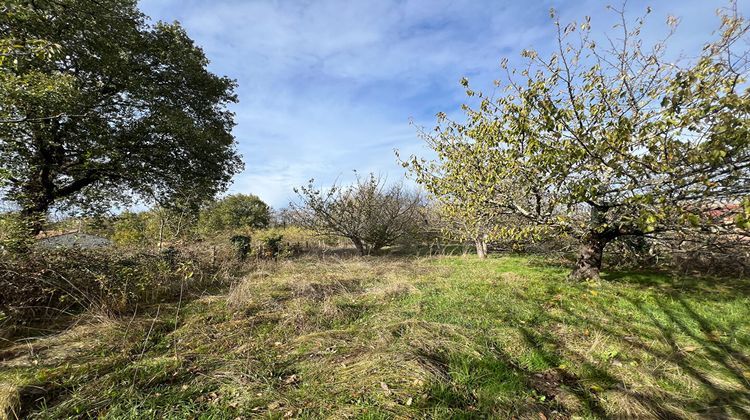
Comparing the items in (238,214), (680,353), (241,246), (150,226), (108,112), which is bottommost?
(680,353)

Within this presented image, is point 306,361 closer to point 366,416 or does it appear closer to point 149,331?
point 366,416

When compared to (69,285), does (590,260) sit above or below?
above

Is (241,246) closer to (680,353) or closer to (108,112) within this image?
(108,112)

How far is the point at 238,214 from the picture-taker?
20.9 m

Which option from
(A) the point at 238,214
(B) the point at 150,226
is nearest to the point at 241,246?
(B) the point at 150,226

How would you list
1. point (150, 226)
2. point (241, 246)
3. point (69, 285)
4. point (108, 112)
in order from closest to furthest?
point (69, 285)
point (108, 112)
point (241, 246)
point (150, 226)

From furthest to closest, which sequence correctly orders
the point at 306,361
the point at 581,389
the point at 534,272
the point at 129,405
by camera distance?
1. the point at 534,272
2. the point at 306,361
3. the point at 581,389
4. the point at 129,405

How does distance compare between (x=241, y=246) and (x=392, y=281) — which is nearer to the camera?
(x=392, y=281)

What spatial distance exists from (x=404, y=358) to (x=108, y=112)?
10358mm

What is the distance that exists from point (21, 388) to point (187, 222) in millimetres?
7728

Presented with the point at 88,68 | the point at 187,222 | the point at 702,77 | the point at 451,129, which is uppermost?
the point at 88,68

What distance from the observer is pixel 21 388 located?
8.87ft

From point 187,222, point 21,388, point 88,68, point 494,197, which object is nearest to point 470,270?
point 494,197

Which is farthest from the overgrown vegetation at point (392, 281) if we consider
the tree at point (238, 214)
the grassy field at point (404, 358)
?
the tree at point (238, 214)
